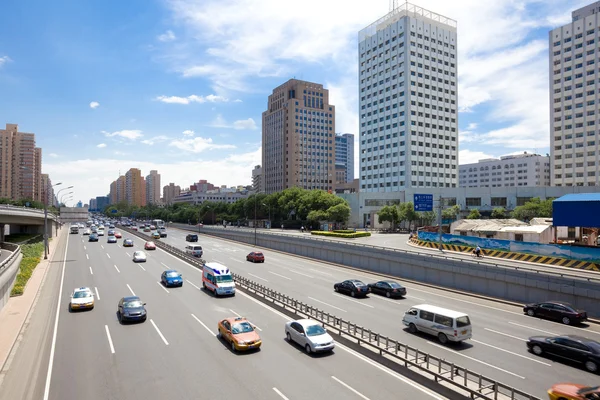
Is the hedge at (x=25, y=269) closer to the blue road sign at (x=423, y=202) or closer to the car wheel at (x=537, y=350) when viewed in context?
the car wheel at (x=537, y=350)

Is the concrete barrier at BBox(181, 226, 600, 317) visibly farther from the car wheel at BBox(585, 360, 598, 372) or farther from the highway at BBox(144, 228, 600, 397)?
the car wheel at BBox(585, 360, 598, 372)

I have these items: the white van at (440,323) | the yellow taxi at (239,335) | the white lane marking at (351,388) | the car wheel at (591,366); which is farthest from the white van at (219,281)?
the car wheel at (591,366)

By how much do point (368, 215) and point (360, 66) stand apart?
60.4 meters

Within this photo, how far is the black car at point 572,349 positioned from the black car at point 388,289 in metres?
12.7

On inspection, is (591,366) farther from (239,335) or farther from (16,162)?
(16,162)

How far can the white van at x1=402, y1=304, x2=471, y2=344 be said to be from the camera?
20.0 m

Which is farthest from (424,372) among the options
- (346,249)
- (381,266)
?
(346,249)

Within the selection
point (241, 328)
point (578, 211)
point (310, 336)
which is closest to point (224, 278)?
point (241, 328)

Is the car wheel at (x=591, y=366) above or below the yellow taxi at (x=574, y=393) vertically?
below

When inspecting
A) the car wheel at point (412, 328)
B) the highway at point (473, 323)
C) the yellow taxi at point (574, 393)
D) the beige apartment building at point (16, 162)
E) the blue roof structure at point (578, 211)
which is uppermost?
the beige apartment building at point (16, 162)

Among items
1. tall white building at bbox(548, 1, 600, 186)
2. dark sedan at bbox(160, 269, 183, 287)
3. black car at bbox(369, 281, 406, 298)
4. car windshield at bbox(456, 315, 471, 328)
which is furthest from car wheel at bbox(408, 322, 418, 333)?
tall white building at bbox(548, 1, 600, 186)

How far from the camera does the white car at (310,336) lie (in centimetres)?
1841

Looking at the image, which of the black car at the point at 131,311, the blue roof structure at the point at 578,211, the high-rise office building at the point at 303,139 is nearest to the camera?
the black car at the point at 131,311

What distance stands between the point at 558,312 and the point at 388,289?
1174 cm
